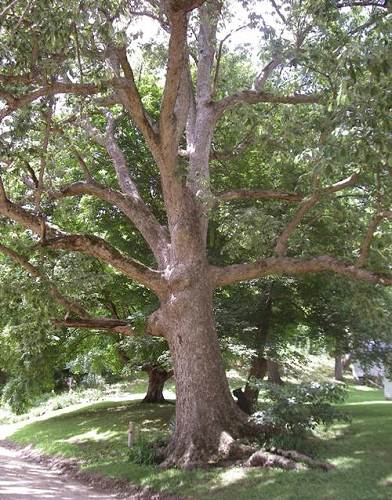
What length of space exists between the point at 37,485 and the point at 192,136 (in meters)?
8.67

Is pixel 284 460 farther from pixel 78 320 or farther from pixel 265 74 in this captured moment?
pixel 265 74

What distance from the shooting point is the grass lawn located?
26.7 feet

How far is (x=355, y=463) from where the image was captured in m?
9.52

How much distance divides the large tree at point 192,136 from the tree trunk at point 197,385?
3 cm

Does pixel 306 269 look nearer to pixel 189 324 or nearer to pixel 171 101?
pixel 189 324

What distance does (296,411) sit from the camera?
967 cm

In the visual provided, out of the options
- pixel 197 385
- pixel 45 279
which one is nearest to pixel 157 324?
pixel 197 385

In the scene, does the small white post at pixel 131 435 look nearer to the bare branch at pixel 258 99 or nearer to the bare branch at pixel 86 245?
the bare branch at pixel 86 245

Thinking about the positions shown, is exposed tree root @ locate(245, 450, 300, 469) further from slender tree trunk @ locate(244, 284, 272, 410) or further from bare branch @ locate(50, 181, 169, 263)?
slender tree trunk @ locate(244, 284, 272, 410)

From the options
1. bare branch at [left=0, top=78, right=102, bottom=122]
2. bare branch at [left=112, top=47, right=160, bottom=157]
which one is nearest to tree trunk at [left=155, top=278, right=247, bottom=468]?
bare branch at [left=112, top=47, right=160, bottom=157]

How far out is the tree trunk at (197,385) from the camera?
9.87 m

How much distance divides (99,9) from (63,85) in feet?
5.13

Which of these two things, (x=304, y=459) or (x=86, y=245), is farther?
(x=86, y=245)

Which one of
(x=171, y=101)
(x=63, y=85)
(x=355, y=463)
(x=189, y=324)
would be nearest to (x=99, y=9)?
(x=63, y=85)
